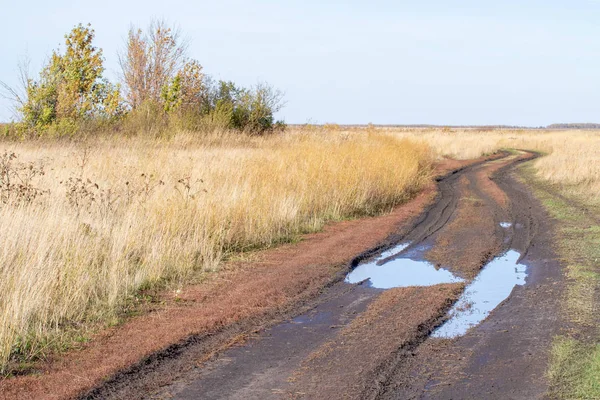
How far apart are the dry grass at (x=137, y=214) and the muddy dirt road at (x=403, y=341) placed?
1632 millimetres

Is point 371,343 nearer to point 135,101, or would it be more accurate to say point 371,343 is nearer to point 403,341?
point 403,341

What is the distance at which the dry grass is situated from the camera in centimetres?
633

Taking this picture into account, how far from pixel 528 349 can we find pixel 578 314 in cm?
138

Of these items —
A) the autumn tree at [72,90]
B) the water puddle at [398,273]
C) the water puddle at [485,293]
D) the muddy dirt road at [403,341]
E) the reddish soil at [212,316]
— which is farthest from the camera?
the autumn tree at [72,90]

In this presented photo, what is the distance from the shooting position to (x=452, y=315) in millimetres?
6621

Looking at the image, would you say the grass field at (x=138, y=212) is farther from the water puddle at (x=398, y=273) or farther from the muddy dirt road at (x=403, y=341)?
the water puddle at (x=398, y=273)

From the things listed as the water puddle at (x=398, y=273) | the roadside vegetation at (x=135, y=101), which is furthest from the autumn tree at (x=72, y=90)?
the water puddle at (x=398, y=273)

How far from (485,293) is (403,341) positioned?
2.43 metres

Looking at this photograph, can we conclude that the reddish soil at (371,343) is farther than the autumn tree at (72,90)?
No

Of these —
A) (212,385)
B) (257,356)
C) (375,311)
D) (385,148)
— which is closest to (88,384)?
(212,385)

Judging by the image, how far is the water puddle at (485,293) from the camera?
6250 millimetres

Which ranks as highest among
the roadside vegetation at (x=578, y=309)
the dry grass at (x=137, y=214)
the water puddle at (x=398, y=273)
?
the dry grass at (x=137, y=214)

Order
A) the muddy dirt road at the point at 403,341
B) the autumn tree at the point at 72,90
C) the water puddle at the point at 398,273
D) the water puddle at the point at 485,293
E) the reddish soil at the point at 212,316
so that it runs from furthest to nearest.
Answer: the autumn tree at the point at 72,90, the water puddle at the point at 398,273, the water puddle at the point at 485,293, the reddish soil at the point at 212,316, the muddy dirt road at the point at 403,341

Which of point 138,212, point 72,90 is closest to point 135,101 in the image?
point 72,90
